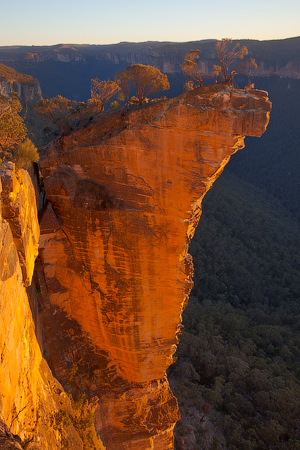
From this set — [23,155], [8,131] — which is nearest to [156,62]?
[8,131]

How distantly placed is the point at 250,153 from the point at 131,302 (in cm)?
5950

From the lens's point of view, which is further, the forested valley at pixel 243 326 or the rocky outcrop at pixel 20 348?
the forested valley at pixel 243 326

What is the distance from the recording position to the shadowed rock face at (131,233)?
8539 mm

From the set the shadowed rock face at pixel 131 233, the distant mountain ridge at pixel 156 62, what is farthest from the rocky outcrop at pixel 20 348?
the distant mountain ridge at pixel 156 62

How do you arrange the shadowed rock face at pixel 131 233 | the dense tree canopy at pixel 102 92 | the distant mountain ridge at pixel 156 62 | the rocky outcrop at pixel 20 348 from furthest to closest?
1. the distant mountain ridge at pixel 156 62
2. the dense tree canopy at pixel 102 92
3. the shadowed rock face at pixel 131 233
4. the rocky outcrop at pixel 20 348

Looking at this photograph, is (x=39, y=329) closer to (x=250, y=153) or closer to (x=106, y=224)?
(x=106, y=224)

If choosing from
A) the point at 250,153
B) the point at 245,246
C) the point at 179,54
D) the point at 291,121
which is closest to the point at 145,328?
the point at 245,246

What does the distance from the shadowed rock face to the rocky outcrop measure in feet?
6.66

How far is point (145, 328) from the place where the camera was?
36.0 ft

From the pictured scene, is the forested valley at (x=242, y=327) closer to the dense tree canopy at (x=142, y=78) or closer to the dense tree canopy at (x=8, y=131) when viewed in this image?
the dense tree canopy at (x=8, y=131)

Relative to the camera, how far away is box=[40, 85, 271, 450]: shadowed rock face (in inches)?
336

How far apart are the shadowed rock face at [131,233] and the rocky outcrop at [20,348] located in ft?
6.66

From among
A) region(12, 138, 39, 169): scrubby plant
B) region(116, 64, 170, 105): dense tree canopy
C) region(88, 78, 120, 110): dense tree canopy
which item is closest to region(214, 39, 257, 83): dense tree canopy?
region(116, 64, 170, 105): dense tree canopy

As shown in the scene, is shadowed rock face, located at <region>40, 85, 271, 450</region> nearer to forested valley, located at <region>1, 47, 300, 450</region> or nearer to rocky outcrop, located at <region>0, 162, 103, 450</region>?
rocky outcrop, located at <region>0, 162, 103, 450</region>
